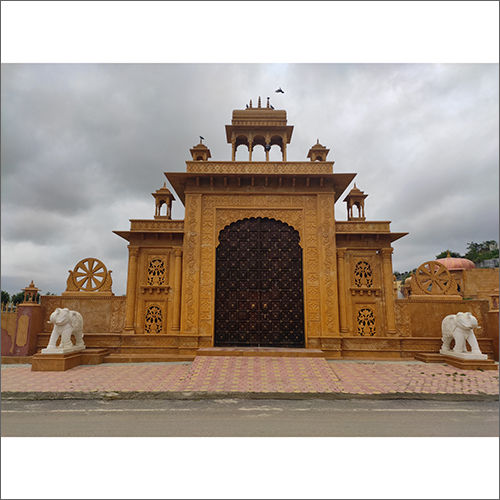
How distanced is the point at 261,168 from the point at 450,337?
8.33 metres

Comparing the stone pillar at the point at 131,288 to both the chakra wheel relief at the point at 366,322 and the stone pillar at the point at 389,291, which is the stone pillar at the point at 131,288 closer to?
the chakra wheel relief at the point at 366,322

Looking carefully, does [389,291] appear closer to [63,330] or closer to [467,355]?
[467,355]

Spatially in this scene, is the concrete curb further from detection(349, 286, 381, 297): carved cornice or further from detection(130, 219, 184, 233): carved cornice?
detection(130, 219, 184, 233): carved cornice

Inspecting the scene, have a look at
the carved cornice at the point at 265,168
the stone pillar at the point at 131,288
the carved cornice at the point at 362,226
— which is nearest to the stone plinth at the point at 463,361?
the carved cornice at the point at 362,226

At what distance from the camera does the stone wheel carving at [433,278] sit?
34.7 ft

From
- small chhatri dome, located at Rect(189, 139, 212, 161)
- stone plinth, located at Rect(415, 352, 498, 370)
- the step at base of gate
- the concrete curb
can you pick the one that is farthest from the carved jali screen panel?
stone plinth, located at Rect(415, 352, 498, 370)

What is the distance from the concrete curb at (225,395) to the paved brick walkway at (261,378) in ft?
0.35

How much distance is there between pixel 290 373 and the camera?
760 cm

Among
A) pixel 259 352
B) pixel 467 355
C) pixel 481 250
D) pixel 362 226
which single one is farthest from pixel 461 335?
pixel 481 250

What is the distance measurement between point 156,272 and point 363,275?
292 inches

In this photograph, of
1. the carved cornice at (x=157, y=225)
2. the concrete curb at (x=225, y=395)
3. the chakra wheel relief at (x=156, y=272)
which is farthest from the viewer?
the carved cornice at (x=157, y=225)

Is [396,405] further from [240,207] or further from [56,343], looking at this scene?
[56,343]

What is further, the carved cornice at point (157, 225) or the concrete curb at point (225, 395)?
the carved cornice at point (157, 225)

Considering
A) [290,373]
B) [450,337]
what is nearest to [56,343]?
[290,373]
